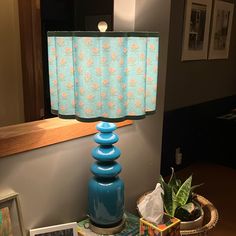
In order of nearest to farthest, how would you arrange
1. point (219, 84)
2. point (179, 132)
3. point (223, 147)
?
point (179, 132)
point (223, 147)
point (219, 84)

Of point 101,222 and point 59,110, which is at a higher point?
point 59,110

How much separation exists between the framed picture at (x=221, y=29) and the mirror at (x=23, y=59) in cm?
147

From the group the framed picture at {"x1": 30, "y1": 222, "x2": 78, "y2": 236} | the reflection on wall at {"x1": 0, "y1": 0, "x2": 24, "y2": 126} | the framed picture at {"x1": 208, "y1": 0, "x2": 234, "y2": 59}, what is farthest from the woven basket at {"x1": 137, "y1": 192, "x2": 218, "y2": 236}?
the framed picture at {"x1": 208, "y1": 0, "x2": 234, "y2": 59}

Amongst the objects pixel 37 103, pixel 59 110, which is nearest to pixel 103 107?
pixel 59 110

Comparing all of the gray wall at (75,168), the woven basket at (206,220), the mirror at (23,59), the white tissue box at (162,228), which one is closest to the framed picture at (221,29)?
the mirror at (23,59)

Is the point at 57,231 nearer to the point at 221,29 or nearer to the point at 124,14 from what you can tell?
the point at 124,14

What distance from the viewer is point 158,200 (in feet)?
3.81

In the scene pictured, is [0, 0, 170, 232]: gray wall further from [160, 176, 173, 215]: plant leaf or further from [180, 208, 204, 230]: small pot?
[180, 208, 204, 230]: small pot

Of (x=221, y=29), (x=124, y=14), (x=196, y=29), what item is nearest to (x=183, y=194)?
(x=124, y=14)

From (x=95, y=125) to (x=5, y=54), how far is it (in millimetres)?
889

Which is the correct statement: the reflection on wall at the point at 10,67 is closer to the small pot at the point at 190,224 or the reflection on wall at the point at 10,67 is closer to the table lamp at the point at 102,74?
the table lamp at the point at 102,74

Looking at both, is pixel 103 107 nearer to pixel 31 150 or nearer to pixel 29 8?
pixel 31 150

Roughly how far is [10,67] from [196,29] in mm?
1652

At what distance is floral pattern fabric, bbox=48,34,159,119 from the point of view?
0.94m
